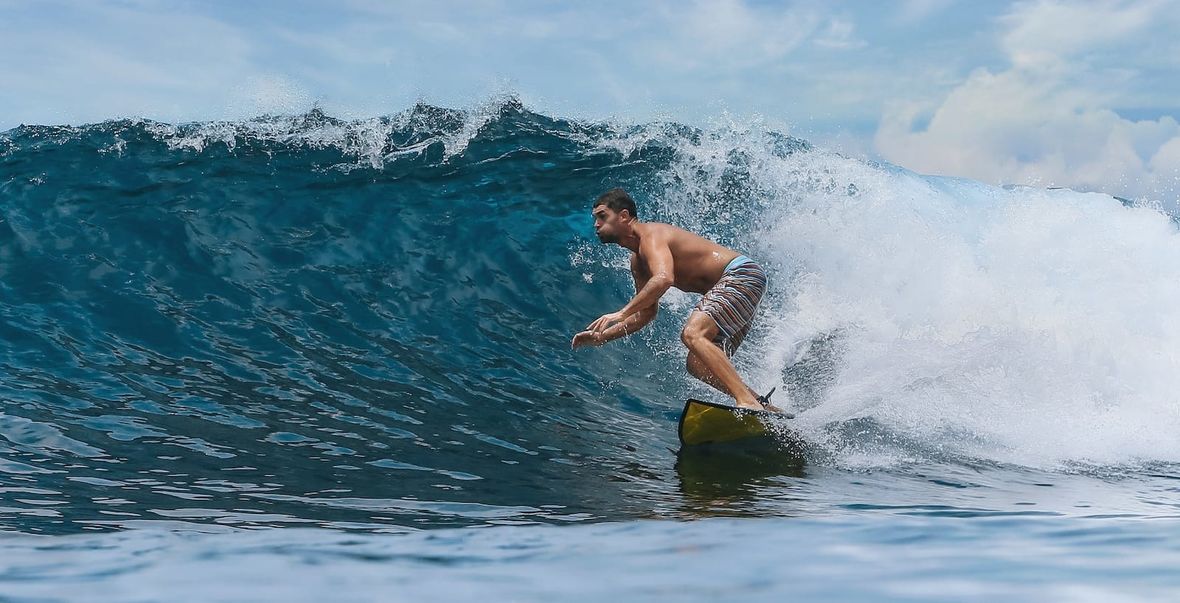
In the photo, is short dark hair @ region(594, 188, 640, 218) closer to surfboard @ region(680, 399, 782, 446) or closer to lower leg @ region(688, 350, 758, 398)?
lower leg @ region(688, 350, 758, 398)

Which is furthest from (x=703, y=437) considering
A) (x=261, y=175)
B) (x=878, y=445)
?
(x=261, y=175)

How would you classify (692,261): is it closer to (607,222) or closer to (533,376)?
(607,222)

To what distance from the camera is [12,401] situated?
563 centimetres

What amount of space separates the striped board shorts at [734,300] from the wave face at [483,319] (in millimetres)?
734

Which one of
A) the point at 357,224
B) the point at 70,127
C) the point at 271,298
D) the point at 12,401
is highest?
the point at 70,127

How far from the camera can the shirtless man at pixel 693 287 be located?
5.77 m

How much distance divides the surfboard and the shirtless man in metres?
0.18

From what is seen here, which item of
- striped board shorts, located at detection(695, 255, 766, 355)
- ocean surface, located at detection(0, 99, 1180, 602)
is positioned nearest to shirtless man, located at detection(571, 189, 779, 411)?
striped board shorts, located at detection(695, 255, 766, 355)

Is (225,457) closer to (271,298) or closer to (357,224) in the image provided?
(271,298)

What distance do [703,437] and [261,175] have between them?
24.4 feet

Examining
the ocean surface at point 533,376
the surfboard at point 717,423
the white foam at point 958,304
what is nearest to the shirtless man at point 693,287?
the surfboard at point 717,423

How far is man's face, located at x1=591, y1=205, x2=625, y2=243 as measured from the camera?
6074 mm

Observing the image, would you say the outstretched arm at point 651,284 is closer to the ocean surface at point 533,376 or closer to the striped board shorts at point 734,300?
the striped board shorts at point 734,300

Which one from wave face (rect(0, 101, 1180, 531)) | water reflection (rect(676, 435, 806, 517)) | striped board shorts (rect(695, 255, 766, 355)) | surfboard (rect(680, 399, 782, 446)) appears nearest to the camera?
water reflection (rect(676, 435, 806, 517))
